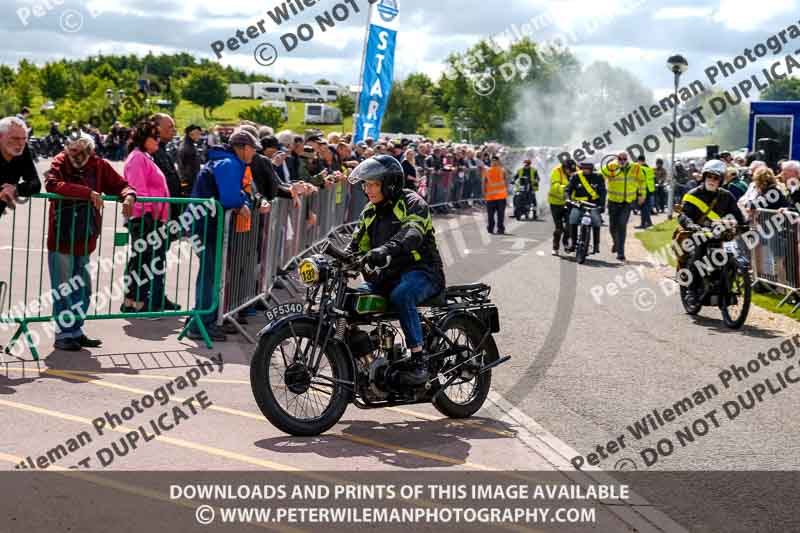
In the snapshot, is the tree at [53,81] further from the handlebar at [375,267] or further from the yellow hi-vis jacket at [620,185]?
the handlebar at [375,267]

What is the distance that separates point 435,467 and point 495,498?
70 cm

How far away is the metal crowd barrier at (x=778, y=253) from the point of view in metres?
14.4

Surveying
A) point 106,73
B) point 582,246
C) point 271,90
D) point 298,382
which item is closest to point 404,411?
point 298,382

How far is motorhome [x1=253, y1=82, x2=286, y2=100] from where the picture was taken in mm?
156850

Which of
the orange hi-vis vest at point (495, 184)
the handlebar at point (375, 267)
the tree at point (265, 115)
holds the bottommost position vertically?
the handlebar at point (375, 267)

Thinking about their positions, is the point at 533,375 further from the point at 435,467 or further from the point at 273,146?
the point at 273,146

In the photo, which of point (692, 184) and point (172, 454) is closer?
point (172, 454)

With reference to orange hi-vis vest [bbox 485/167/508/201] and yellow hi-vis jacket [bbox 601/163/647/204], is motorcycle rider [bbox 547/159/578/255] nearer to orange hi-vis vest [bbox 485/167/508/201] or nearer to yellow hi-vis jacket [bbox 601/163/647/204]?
yellow hi-vis jacket [bbox 601/163/647/204]

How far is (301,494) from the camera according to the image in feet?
19.1

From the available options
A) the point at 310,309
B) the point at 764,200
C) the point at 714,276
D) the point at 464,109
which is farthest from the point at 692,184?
the point at 464,109

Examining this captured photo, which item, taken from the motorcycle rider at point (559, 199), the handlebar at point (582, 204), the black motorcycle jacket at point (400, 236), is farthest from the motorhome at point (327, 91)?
the black motorcycle jacket at point (400, 236)

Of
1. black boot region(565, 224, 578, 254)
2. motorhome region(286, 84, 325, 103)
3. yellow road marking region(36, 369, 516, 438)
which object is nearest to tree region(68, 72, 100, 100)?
motorhome region(286, 84, 325, 103)

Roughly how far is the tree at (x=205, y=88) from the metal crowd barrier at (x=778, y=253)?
116 metres

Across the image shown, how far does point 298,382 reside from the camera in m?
7.13
